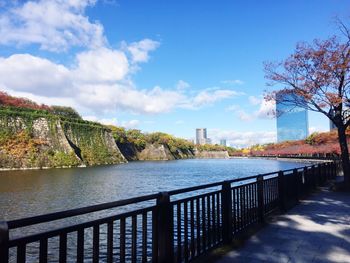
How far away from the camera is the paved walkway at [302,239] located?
15.2ft

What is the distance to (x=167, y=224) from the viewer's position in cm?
383

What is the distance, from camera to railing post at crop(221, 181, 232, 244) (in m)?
5.28

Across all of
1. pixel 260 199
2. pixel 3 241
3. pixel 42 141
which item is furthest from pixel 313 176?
pixel 42 141

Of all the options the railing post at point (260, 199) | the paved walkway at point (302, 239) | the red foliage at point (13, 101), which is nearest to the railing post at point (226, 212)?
the paved walkway at point (302, 239)

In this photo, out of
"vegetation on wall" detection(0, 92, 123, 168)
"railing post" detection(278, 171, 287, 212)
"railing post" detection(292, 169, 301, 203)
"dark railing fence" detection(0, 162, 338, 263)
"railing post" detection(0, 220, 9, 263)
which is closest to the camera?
"railing post" detection(0, 220, 9, 263)

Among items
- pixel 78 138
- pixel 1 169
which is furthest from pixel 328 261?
pixel 78 138

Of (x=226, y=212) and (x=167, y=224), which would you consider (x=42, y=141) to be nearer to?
(x=226, y=212)

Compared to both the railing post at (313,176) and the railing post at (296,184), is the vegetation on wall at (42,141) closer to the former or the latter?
the railing post at (313,176)

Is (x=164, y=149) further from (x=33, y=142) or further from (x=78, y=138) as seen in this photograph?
(x=33, y=142)

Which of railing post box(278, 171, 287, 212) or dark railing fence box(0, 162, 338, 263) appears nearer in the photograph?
dark railing fence box(0, 162, 338, 263)

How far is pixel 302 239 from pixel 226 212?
4.82 ft

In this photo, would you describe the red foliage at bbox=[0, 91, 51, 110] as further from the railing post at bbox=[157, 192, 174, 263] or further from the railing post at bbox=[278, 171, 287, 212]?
the railing post at bbox=[157, 192, 174, 263]

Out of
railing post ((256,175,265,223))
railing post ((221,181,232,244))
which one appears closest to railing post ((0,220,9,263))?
railing post ((221,181,232,244))

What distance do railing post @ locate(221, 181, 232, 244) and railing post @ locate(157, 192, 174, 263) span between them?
162 cm
